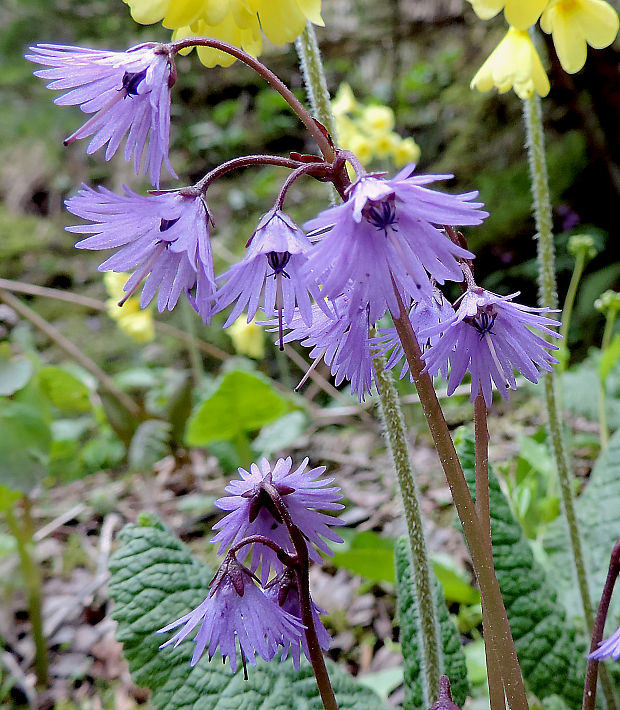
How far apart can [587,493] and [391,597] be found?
2.26 feet

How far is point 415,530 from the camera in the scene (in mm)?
845

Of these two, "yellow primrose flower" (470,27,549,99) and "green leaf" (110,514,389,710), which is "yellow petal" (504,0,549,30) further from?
"green leaf" (110,514,389,710)

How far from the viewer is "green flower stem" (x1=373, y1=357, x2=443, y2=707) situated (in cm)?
83

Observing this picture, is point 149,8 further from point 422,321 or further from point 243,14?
point 422,321

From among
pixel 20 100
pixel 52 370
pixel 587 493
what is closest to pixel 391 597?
pixel 587 493

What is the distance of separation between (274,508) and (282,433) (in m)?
1.54

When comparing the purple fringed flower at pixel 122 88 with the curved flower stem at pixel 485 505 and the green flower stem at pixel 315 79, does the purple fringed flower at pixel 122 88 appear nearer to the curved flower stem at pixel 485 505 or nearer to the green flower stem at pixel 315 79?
the green flower stem at pixel 315 79

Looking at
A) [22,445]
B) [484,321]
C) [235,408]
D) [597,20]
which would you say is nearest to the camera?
[484,321]

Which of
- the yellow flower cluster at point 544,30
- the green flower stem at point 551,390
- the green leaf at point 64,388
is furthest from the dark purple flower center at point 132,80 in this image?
the green leaf at point 64,388

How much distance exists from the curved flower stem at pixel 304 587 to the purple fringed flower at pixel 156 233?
0.20 m

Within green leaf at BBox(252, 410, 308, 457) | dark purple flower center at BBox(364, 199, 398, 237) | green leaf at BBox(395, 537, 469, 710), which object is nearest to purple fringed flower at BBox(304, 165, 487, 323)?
dark purple flower center at BBox(364, 199, 398, 237)

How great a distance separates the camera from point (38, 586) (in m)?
1.71

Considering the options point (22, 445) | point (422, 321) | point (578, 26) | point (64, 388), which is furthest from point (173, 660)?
point (64, 388)

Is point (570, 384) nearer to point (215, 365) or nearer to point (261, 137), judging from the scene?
point (215, 365)
